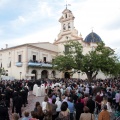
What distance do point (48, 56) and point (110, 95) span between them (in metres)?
32.6

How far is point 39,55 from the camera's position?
4369cm

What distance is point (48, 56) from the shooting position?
45.7m

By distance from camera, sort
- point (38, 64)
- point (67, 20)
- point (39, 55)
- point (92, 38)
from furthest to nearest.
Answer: point (92, 38) < point (67, 20) < point (39, 55) < point (38, 64)

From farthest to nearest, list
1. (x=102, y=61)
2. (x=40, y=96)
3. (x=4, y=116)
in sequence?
(x=102, y=61) → (x=40, y=96) → (x=4, y=116)

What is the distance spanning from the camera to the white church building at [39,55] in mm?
41409

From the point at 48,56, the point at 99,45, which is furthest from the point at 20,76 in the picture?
the point at 99,45

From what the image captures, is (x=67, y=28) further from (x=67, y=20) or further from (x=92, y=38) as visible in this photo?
(x=92, y=38)

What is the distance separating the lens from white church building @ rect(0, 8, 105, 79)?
41409 mm

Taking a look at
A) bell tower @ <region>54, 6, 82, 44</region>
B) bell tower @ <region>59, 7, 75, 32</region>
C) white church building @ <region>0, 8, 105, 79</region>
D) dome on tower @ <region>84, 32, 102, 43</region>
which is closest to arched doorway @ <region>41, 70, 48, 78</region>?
white church building @ <region>0, 8, 105, 79</region>

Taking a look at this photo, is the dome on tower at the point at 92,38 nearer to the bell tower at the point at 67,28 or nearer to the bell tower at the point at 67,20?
the bell tower at the point at 67,28

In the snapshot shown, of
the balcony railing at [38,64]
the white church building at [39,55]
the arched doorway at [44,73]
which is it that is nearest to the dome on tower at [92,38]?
the white church building at [39,55]

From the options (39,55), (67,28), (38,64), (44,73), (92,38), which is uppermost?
(67,28)

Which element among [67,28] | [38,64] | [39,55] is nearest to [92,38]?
[67,28]

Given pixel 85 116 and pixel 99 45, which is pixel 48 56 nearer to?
pixel 99 45
